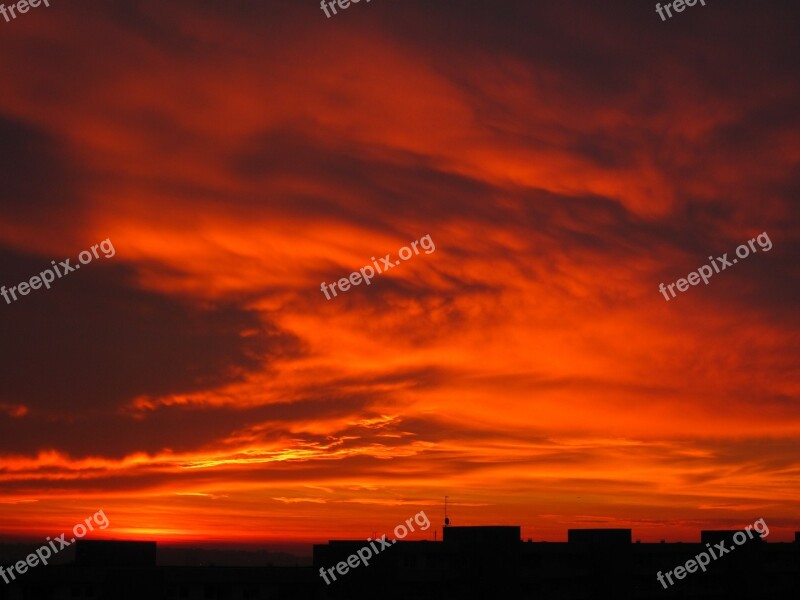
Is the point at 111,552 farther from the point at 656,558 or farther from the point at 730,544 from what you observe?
the point at 730,544

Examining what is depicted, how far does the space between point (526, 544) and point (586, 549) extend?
713cm

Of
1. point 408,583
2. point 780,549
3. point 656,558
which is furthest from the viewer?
point 780,549

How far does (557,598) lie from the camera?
76500 mm

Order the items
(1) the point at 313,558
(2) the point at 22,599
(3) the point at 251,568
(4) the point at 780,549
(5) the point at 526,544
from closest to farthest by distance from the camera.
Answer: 1. (2) the point at 22,599
2. (3) the point at 251,568
3. (1) the point at 313,558
4. (5) the point at 526,544
5. (4) the point at 780,549

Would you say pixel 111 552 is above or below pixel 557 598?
above

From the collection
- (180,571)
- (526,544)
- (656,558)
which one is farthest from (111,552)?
(656,558)

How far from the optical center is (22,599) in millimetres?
47688

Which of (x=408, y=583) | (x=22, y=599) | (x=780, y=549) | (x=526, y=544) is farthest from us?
(x=780, y=549)

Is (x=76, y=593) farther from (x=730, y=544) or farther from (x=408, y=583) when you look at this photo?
(x=730, y=544)

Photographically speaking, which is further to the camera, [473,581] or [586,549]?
[586,549]

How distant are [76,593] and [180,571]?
6.37m

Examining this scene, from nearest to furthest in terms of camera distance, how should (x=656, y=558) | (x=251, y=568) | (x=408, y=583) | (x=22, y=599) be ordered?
(x=22, y=599) → (x=251, y=568) → (x=408, y=583) → (x=656, y=558)

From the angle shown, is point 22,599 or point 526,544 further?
point 526,544

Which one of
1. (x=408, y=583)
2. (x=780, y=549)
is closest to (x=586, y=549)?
(x=408, y=583)
